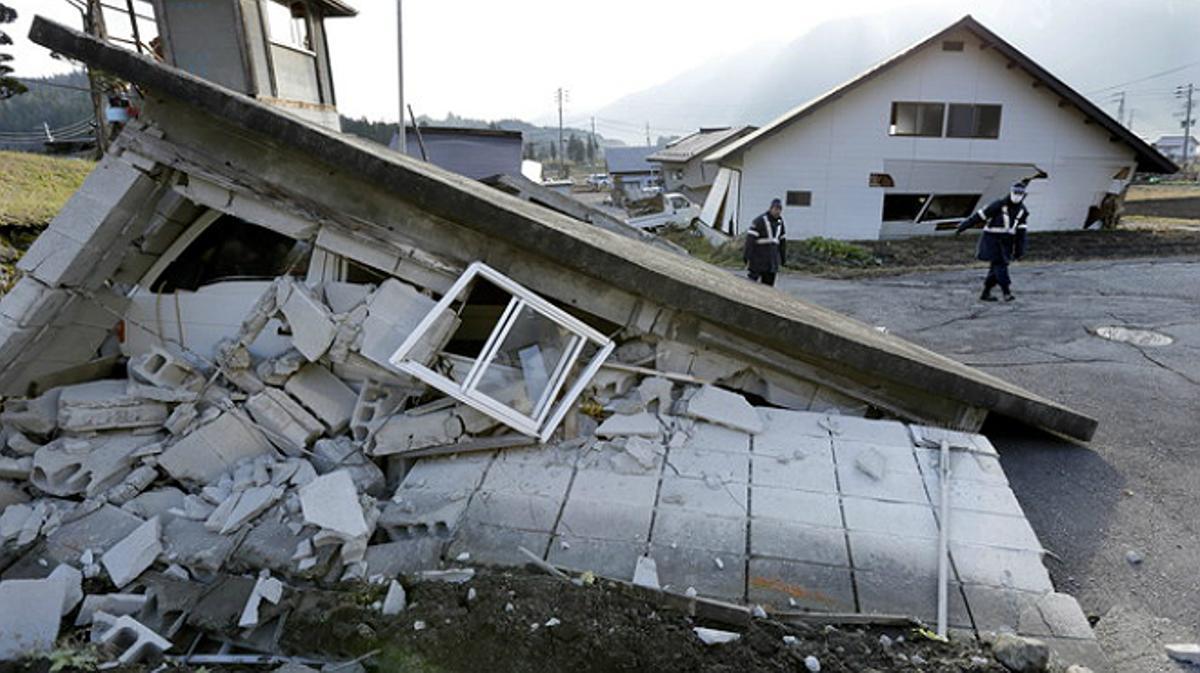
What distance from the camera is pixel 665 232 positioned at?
2542 centimetres

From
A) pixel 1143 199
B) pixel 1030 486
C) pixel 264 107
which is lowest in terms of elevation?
pixel 1143 199

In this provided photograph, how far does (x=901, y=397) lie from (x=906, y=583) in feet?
6.45

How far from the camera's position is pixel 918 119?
20391 mm

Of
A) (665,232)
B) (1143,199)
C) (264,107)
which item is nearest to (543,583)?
(264,107)

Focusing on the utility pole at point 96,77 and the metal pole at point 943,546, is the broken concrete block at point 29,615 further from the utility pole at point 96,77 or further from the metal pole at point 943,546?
the utility pole at point 96,77

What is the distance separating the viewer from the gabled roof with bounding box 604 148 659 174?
49.0 meters

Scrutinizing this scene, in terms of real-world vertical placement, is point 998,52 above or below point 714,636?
above

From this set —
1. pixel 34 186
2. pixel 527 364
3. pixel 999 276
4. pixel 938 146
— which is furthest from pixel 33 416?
pixel 938 146

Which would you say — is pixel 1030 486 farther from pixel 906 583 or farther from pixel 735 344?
→ pixel 735 344

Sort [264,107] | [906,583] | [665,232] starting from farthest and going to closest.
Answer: [665,232]
[264,107]
[906,583]

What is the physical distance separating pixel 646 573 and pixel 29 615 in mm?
3187

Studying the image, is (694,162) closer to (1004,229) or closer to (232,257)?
(1004,229)

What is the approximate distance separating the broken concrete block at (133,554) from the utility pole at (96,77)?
33.8 ft

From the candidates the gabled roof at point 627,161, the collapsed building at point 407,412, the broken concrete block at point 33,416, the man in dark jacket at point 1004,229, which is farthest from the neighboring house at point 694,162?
the broken concrete block at point 33,416
